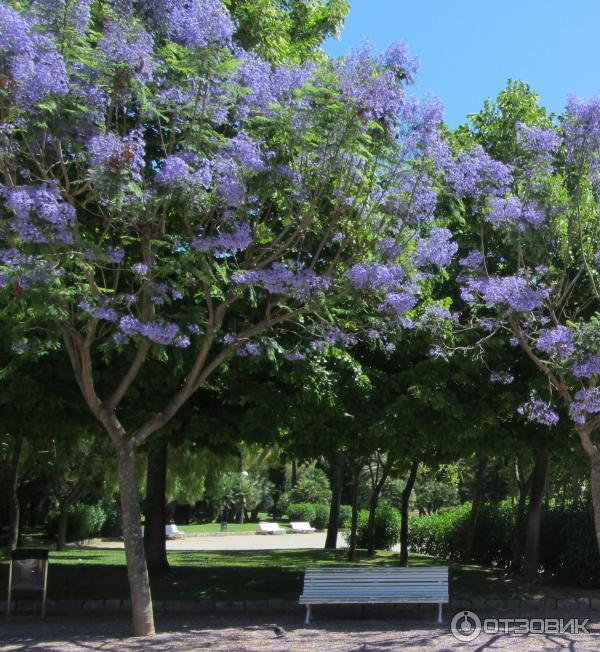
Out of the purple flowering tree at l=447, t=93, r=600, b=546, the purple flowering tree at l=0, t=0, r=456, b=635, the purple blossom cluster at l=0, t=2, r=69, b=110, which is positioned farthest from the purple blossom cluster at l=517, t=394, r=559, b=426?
the purple blossom cluster at l=0, t=2, r=69, b=110

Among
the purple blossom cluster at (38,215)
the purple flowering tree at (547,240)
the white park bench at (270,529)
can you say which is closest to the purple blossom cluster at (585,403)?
the purple flowering tree at (547,240)

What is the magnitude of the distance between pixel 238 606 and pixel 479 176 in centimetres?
703

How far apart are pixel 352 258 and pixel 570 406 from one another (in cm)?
308

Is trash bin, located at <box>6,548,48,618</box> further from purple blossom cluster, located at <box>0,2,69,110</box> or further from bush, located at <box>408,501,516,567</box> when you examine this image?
bush, located at <box>408,501,516,567</box>

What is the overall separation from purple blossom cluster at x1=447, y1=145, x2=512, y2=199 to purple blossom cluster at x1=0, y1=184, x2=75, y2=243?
4805 millimetres

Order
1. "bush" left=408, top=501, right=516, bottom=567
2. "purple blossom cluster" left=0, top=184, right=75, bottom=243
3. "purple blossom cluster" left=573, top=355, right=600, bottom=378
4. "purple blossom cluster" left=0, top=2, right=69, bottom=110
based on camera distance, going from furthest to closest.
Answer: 1. "bush" left=408, top=501, right=516, bottom=567
2. "purple blossom cluster" left=573, top=355, right=600, bottom=378
3. "purple blossom cluster" left=0, top=2, right=69, bottom=110
4. "purple blossom cluster" left=0, top=184, right=75, bottom=243

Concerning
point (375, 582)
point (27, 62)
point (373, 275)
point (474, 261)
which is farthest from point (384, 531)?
point (27, 62)

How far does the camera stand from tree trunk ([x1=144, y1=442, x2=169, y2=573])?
14648 mm

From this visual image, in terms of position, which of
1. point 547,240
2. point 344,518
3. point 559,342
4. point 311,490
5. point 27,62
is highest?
point 27,62

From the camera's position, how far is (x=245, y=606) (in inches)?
447

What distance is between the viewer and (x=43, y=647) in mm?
8727

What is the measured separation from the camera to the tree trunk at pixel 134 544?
29.4 ft

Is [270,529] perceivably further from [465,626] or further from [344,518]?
[465,626]

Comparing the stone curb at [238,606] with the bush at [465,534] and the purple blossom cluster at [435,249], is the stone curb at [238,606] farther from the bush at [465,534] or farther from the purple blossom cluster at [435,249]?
the bush at [465,534]
